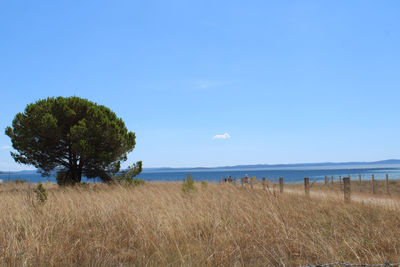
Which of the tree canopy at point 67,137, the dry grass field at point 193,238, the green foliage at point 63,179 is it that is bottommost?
the dry grass field at point 193,238

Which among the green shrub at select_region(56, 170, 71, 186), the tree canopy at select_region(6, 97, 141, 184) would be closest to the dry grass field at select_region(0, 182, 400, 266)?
the tree canopy at select_region(6, 97, 141, 184)

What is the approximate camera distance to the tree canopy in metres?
18.2

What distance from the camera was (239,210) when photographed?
714 cm

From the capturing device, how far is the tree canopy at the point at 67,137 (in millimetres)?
18188

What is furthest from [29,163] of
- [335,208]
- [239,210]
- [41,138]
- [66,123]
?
[335,208]

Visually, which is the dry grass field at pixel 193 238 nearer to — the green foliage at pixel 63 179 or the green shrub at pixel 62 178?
the green foliage at pixel 63 179

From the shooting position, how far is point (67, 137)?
18359 mm

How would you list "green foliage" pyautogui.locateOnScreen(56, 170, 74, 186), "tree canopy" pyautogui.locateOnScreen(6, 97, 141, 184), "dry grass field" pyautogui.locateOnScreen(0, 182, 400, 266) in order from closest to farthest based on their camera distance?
"dry grass field" pyautogui.locateOnScreen(0, 182, 400, 266) → "tree canopy" pyautogui.locateOnScreen(6, 97, 141, 184) → "green foliage" pyautogui.locateOnScreen(56, 170, 74, 186)

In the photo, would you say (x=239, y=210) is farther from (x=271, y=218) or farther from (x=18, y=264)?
(x=18, y=264)

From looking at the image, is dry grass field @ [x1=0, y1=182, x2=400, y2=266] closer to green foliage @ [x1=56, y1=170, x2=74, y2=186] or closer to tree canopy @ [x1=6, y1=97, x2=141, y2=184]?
tree canopy @ [x1=6, y1=97, x2=141, y2=184]

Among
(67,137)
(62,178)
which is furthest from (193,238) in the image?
(62,178)

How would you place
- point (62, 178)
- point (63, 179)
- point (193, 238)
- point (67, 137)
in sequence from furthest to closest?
point (62, 178) → point (63, 179) → point (67, 137) → point (193, 238)

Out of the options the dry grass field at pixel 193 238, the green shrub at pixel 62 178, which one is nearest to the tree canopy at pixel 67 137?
the green shrub at pixel 62 178

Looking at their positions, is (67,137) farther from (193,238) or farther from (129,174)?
(193,238)
